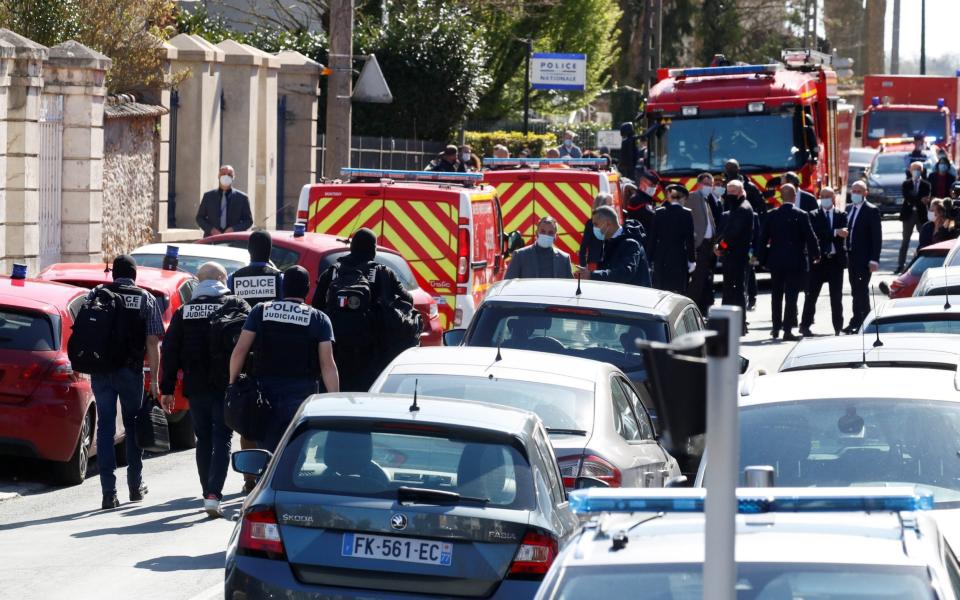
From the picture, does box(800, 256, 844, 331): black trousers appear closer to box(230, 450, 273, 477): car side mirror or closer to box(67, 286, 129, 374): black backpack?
box(67, 286, 129, 374): black backpack

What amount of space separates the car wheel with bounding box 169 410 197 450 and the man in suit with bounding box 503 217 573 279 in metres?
3.33

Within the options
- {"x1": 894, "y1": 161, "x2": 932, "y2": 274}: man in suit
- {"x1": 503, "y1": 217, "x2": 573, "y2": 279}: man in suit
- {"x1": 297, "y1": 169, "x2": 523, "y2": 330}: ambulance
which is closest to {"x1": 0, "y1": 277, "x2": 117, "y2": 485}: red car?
{"x1": 503, "y1": 217, "x2": 573, "y2": 279}: man in suit

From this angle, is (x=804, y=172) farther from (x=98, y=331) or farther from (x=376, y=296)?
(x=98, y=331)

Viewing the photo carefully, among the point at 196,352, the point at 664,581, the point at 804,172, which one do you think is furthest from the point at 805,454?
the point at 804,172

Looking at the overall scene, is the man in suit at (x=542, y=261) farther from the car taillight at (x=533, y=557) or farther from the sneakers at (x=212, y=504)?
the car taillight at (x=533, y=557)

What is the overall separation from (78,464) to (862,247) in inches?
479

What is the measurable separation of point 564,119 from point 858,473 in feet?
160

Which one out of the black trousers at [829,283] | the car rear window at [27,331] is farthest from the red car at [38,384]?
the black trousers at [829,283]

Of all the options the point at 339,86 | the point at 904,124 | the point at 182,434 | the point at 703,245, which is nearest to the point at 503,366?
the point at 182,434

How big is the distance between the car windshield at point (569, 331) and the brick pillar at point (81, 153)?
1038 cm

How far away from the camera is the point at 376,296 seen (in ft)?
39.8

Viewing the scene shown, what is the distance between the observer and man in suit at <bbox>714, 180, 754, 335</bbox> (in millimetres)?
20953

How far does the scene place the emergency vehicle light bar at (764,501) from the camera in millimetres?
4570

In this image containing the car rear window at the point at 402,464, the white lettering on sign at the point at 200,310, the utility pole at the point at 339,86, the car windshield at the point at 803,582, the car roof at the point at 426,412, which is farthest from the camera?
the utility pole at the point at 339,86
